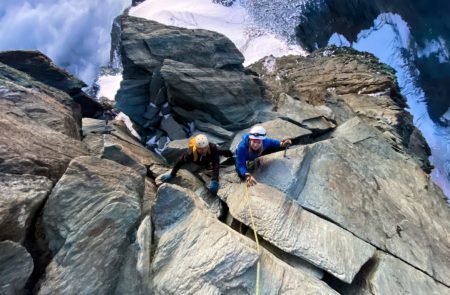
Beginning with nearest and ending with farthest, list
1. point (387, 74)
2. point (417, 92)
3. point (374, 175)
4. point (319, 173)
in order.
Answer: point (319, 173)
point (374, 175)
point (387, 74)
point (417, 92)

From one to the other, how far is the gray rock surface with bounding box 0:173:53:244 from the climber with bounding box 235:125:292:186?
4.80 meters

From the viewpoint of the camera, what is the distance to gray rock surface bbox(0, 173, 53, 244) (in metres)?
8.05

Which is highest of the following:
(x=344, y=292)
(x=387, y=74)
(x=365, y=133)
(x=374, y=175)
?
(x=387, y=74)

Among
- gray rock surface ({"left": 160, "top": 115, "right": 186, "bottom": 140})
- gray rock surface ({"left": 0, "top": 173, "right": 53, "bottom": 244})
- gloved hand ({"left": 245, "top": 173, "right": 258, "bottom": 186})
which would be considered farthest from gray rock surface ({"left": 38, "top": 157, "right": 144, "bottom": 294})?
gray rock surface ({"left": 160, "top": 115, "right": 186, "bottom": 140})

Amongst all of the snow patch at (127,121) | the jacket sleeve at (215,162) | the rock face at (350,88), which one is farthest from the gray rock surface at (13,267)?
the rock face at (350,88)

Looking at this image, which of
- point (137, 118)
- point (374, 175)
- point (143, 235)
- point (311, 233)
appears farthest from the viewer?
point (137, 118)

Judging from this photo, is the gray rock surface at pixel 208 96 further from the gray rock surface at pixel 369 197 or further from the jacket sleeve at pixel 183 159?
the jacket sleeve at pixel 183 159

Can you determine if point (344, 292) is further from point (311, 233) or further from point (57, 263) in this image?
point (57, 263)

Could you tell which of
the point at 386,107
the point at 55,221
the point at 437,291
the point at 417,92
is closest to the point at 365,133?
the point at 386,107

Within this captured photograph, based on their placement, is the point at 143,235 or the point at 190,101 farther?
the point at 190,101

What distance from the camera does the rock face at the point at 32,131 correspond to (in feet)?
30.9

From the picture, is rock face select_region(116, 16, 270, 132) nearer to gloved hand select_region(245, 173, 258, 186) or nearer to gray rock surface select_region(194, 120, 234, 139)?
gray rock surface select_region(194, 120, 234, 139)

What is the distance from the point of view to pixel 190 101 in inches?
644

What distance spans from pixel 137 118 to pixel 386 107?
10.7 m
